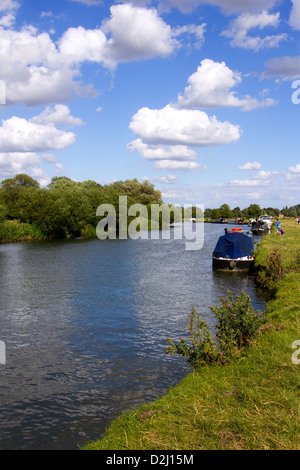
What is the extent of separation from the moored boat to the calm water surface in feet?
4.26

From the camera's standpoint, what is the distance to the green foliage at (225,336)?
8828 millimetres

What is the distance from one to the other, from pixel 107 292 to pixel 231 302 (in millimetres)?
13930

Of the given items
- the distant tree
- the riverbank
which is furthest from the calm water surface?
the distant tree

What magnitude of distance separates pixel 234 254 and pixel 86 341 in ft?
66.3

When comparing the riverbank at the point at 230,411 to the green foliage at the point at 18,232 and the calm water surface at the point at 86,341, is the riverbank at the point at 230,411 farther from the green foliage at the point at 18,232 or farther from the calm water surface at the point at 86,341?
the green foliage at the point at 18,232

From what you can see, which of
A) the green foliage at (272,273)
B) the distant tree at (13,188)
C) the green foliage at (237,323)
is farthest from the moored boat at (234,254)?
→ the distant tree at (13,188)

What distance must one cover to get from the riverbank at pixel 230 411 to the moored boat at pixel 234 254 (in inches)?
872

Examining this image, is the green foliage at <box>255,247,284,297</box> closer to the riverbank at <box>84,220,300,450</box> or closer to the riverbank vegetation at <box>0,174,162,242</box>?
the riverbank at <box>84,220,300,450</box>

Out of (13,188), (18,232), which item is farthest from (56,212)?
(13,188)

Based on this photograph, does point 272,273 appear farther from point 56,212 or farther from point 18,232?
point 18,232

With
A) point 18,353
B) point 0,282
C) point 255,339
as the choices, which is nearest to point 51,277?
point 0,282

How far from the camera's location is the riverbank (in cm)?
546

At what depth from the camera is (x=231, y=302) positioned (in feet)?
32.8
